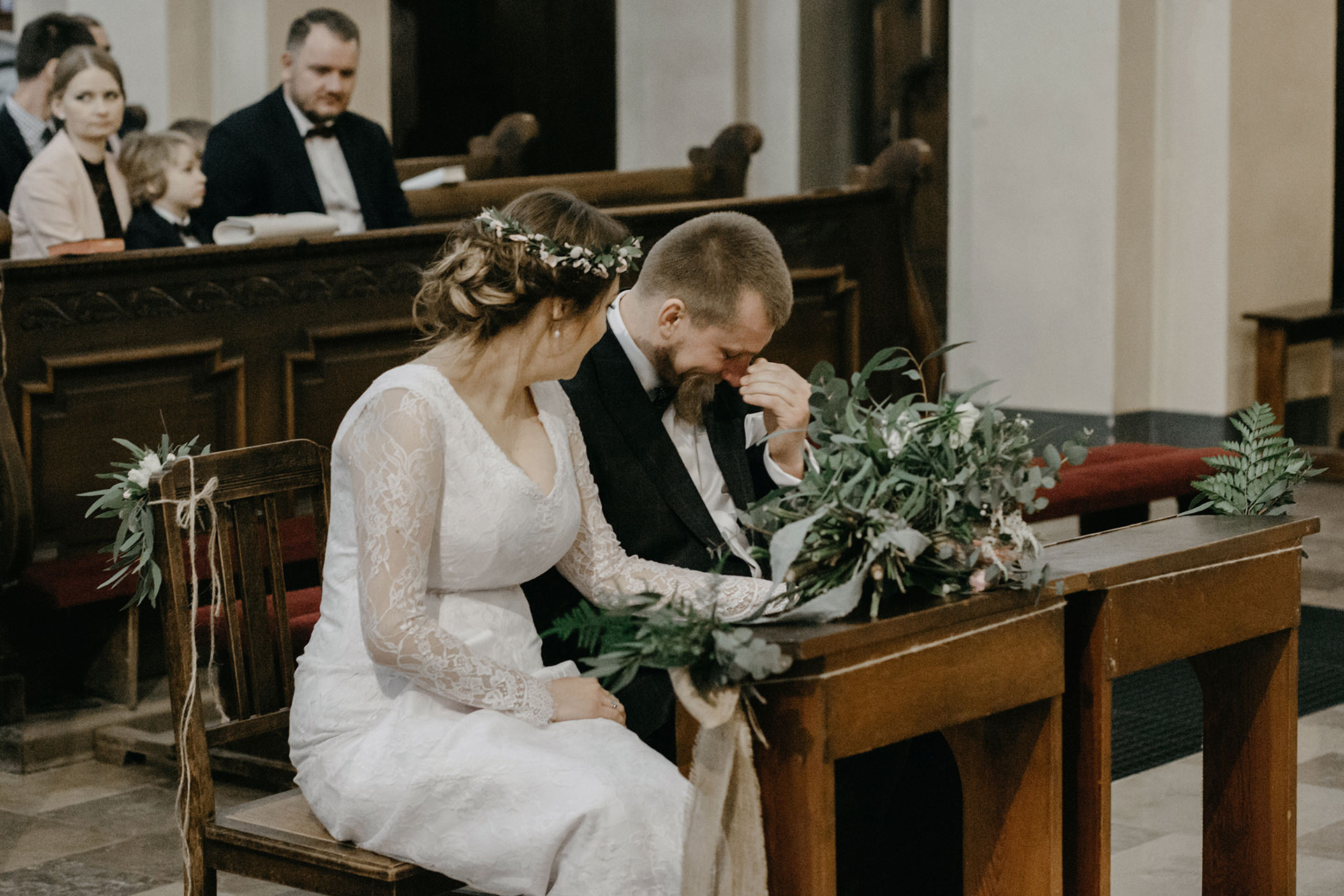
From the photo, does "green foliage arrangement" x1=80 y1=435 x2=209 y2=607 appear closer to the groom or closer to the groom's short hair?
the groom

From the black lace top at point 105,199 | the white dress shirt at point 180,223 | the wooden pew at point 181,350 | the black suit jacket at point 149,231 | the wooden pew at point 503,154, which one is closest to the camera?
the wooden pew at point 181,350

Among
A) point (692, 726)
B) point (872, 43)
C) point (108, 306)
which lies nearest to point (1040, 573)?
point (692, 726)

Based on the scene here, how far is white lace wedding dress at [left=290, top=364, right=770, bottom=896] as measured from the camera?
7.09ft

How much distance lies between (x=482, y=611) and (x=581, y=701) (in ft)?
0.62

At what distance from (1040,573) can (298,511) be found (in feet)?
9.96

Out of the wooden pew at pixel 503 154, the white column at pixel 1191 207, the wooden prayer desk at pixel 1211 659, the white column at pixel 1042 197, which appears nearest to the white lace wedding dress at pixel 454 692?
the wooden prayer desk at pixel 1211 659

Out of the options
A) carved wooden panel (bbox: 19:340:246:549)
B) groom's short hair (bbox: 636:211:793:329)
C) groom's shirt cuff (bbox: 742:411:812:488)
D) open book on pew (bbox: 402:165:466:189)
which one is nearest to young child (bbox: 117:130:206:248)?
carved wooden panel (bbox: 19:340:246:549)

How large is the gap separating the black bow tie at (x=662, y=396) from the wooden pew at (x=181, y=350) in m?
1.88

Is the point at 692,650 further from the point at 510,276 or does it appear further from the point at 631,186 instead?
the point at 631,186

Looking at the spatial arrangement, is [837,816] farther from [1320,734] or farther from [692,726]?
[1320,734]

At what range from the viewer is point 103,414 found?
4.26 metres

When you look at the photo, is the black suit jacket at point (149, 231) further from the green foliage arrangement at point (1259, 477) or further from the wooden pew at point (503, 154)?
the green foliage arrangement at point (1259, 477)

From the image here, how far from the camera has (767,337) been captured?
2850 mm

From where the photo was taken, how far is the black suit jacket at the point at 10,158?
5418 mm
